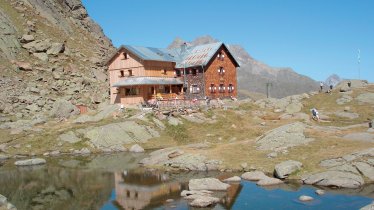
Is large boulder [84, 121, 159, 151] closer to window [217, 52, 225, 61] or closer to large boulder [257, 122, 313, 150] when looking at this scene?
large boulder [257, 122, 313, 150]

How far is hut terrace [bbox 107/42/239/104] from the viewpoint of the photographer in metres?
71.1

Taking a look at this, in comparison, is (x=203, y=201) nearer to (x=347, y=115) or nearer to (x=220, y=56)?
(x=347, y=115)

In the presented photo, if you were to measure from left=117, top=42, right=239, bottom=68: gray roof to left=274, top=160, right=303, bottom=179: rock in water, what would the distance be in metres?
42.9

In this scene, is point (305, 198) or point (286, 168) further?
point (286, 168)

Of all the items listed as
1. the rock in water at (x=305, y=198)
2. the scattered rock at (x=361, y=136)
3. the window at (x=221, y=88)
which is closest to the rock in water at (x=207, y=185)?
the rock in water at (x=305, y=198)

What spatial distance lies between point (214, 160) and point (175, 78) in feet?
137

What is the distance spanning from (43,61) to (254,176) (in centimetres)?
6529

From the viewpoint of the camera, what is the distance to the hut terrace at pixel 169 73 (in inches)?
2798

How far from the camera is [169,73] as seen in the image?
77.1m

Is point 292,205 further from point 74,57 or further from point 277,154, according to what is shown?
point 74,57

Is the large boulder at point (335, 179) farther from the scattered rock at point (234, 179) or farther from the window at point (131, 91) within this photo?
the window at point (131, 91)

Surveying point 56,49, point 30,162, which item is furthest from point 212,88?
point 30,162

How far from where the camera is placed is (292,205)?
2475cm

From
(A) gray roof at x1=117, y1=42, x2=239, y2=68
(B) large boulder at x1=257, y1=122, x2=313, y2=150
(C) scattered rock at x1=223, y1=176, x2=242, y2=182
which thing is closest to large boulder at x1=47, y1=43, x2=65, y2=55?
(A) gray roof at x1=117, y1=42, x2=239, y2=68
